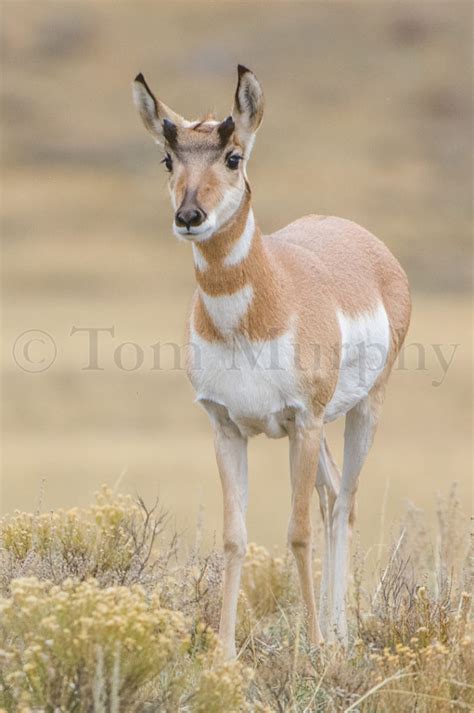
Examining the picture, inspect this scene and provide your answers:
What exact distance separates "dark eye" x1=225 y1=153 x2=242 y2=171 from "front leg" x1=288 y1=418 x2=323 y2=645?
4.98 feet

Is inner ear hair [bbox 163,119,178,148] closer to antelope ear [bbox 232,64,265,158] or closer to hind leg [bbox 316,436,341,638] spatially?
antelope ear [bbox 232,64,265,158]

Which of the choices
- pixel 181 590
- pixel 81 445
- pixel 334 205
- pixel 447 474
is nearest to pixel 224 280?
pixel 181 590

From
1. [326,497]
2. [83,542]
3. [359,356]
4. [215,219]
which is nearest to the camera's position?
[215,219]

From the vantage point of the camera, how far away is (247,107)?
8.11 meters

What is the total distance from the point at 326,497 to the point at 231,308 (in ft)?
Result: 7.88

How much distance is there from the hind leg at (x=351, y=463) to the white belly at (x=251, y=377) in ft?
5.12

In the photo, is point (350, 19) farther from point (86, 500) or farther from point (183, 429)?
point (86, 500)

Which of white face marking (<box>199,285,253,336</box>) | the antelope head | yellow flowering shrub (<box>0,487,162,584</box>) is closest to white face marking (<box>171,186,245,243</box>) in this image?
the antelope head

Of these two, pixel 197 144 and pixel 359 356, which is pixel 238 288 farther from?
pixel 359 356

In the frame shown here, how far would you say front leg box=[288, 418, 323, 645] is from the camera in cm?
846

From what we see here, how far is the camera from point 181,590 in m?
8.88

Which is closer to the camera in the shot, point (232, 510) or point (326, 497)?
point (232, 510)

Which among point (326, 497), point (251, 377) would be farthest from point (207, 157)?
point (326, 497)

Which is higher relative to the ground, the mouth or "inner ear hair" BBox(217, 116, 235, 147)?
"inner ear hair" BBox(217, 116, 235, 147)
